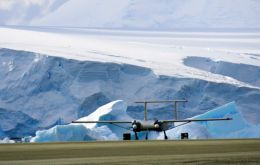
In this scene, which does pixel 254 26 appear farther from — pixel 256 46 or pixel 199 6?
pixel 256 46

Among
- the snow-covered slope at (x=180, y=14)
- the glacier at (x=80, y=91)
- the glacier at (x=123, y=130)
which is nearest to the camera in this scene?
the glacier at (x=123, y=130)

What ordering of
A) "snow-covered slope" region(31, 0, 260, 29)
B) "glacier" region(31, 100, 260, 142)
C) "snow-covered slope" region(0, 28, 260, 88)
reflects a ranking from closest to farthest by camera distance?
"glacier" region(31, 100, 260, 142), "snow-covered slope" region(0, 28, 260, 88), "snow-covered slope" region(31, 0, 260, 29)

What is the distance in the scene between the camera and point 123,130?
52750 mm

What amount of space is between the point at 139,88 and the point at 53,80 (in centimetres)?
636

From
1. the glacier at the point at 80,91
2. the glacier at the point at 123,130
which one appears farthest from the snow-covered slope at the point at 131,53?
the glacier at the point at 123,130

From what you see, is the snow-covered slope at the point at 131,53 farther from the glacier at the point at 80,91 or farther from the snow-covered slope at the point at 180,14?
the snow-covered slope at the point at 180,14

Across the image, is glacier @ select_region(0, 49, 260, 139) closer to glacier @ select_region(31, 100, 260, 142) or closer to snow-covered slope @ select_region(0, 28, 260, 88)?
snow-covered slope @ select_region(0, 28, 260, 88)

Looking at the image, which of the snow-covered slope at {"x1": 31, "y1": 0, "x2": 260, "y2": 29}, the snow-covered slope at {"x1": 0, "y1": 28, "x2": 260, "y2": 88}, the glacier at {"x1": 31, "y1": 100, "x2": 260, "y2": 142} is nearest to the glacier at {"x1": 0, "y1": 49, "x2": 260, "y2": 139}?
the snow-covered slope at {"x1": 0, "y1": 28, "x2": 260, "y2": 88}

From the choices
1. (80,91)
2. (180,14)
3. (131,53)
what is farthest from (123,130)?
(180,14)

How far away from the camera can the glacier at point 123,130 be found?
4215cm

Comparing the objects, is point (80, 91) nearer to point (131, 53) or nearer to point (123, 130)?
point (123, 130)

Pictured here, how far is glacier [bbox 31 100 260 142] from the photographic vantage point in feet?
138

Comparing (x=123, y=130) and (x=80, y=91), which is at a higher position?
(x=80, y=91)

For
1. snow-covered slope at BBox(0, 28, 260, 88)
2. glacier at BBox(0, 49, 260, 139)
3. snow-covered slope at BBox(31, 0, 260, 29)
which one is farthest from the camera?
snow-covered slope at BBox(31, 0, 260, 29)
